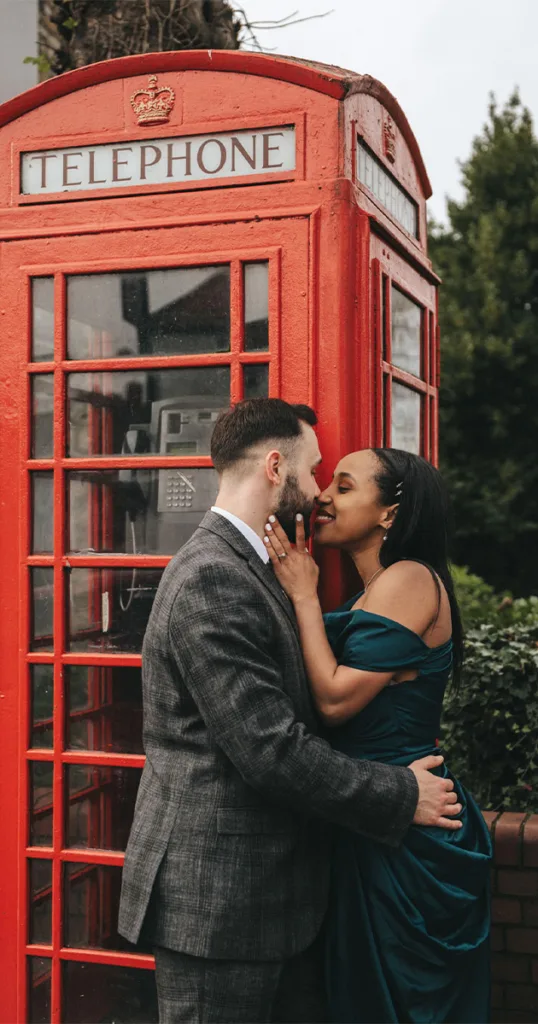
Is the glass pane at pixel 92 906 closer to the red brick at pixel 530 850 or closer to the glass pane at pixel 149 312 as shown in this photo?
the red brick at pixel 530 850

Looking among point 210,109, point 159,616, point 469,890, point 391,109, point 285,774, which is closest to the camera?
point 285,774

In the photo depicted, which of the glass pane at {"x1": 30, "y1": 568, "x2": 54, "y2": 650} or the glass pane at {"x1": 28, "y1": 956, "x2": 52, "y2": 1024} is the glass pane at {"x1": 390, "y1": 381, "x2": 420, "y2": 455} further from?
the glass pane at {"x1": 28, "y1": 956, "x2": 52, "y2": 1024}

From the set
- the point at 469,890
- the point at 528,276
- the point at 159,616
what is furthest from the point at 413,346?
the point at 528,276

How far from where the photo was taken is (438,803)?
2.29 meters

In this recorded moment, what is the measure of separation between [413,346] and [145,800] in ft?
5.70

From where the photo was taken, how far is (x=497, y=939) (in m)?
3.13

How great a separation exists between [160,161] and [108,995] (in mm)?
2419

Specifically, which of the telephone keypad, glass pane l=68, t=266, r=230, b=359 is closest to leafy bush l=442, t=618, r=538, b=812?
the telephone keypad

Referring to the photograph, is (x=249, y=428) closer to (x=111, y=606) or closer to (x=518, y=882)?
(x=111, y=606)

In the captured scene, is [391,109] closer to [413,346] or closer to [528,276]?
[413,346]

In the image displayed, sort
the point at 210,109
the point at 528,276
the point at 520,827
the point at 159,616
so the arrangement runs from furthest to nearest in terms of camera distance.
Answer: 1. the point at 528,276
2. the point at 520,827
3. the point at 210,109
4. the point at 159,616

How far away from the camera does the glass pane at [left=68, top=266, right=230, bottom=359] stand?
8.56ft

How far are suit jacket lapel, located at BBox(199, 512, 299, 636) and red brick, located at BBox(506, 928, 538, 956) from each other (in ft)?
5.13

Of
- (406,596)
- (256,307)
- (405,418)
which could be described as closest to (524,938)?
(406,596)
